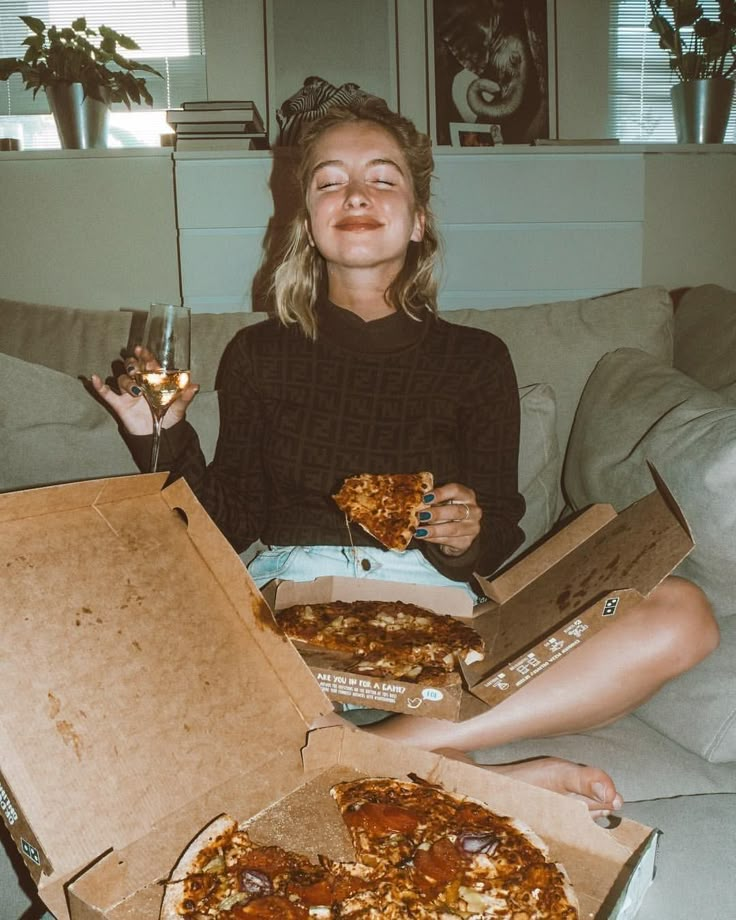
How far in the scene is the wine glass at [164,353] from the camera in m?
1.38

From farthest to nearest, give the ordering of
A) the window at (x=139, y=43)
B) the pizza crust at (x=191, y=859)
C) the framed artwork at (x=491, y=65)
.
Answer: the window at (x=139, y=43) < the framed artwork at (x=491, y=65) < the pizza crust at (x=191, y=859)

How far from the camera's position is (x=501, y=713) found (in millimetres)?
1267

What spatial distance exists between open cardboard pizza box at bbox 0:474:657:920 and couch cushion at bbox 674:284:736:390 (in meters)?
1.23

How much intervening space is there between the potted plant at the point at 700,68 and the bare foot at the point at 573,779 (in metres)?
2.60

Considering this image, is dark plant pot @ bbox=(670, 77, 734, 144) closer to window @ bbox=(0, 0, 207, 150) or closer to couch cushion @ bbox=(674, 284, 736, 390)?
couch cushion @ bbox=(674, 284, 736, 390)

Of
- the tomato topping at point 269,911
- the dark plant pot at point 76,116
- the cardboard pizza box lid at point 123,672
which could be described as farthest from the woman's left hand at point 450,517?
the dark plant pot at point 76,116

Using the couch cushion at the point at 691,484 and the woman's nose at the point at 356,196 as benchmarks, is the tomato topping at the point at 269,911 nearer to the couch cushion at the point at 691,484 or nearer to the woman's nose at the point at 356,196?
the couch cushion at the point at 691,484

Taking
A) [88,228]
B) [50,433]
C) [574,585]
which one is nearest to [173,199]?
[88,228]

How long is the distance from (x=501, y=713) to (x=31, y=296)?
2518 mm

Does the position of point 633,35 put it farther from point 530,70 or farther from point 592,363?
point 592,363

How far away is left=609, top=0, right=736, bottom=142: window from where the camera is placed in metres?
3.21

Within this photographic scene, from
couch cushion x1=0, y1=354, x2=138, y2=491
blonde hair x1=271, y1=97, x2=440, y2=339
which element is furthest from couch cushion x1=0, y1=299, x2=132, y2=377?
blonde hair x1=271, y1=97, x2=440, y2=339

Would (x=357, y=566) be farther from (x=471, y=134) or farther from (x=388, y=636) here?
(x=471, y=134)

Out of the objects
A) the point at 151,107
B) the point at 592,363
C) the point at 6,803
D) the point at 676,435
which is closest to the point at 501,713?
the point at 676,435
